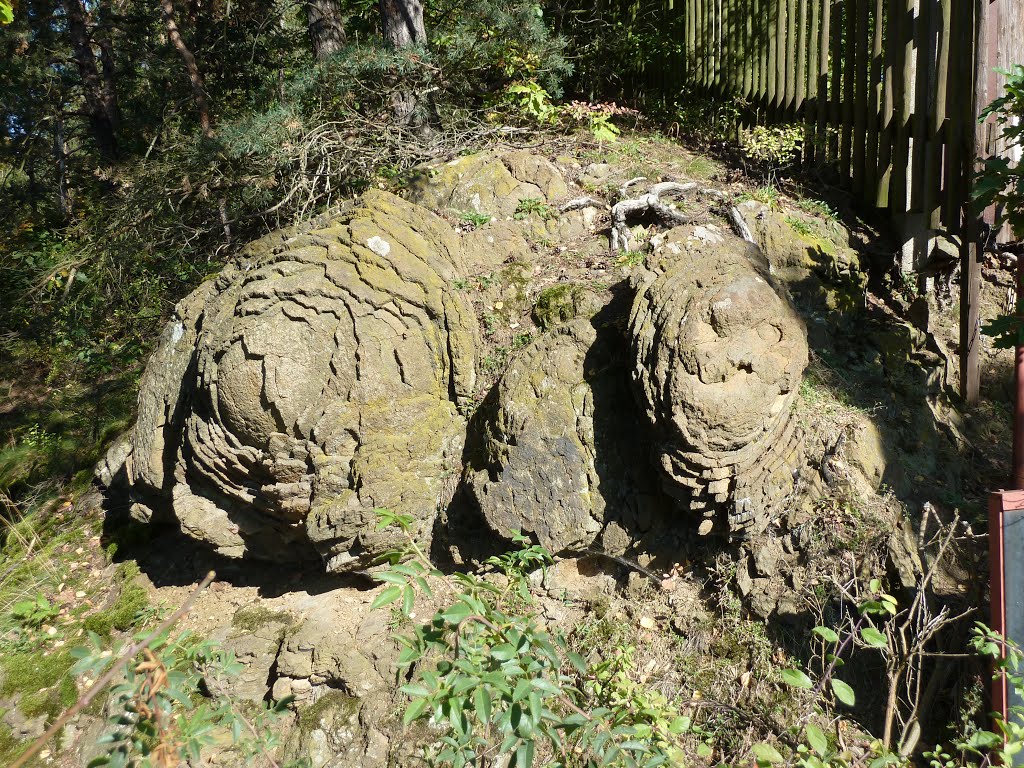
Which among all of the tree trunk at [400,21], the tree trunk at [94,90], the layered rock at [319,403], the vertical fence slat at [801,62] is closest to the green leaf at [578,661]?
the layered rock at [319,403]

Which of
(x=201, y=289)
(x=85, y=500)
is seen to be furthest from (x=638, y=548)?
(x=85, y=500)

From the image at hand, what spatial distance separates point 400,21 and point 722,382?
4849mm

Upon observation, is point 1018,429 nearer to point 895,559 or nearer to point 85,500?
point 895,559

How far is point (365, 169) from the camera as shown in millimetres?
6262

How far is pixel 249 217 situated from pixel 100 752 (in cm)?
434

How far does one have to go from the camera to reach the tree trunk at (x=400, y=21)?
252 inches

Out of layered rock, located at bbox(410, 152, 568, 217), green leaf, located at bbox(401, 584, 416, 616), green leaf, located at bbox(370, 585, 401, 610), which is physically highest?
layered rock, located at bbox(410, 152, 568, 217)

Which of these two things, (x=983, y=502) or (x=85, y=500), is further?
(x=85, y=500)

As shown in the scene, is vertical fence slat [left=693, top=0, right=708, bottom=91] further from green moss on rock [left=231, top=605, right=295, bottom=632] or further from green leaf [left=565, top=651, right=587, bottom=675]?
green leaf [left=565, top=651, right=587, bottom=675]

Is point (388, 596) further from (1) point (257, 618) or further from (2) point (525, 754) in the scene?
(1) point (257, 618)

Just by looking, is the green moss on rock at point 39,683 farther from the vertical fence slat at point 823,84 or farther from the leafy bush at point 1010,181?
the vertical fence slat at point 823,84

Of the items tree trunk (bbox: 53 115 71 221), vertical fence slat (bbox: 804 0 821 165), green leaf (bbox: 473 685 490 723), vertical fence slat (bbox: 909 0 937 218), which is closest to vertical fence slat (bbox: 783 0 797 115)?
vertical fence slat (bbox: 804 0 821 165)

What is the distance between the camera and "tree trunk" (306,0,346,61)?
22.0 ft

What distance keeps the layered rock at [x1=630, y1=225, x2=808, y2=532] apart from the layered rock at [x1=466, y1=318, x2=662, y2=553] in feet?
1.27
